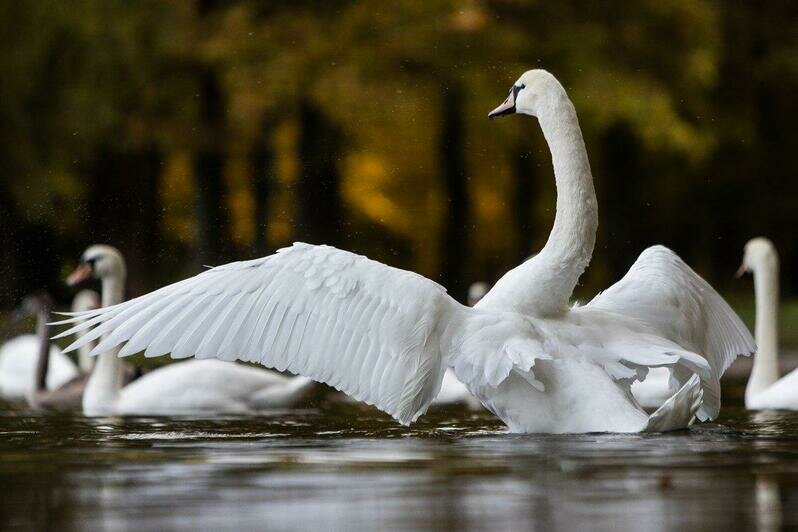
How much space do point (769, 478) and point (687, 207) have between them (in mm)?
31387

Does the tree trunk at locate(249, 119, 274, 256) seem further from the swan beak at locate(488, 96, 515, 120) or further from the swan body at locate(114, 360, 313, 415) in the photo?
the swan beak at locate(488, 96, 515, 120)

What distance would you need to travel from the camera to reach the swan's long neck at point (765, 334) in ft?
36.9

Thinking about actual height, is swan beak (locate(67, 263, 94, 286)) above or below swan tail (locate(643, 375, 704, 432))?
above

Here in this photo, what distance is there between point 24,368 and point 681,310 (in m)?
8.88

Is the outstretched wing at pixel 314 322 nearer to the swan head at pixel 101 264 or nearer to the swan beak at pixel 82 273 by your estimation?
the swan head at pixel 101 264

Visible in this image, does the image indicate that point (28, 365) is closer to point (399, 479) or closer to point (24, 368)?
point (24, 368)

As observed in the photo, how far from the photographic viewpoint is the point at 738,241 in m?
39.3

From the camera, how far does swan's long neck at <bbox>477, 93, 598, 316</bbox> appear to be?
7922mm

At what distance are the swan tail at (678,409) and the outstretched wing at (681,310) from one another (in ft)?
3.51

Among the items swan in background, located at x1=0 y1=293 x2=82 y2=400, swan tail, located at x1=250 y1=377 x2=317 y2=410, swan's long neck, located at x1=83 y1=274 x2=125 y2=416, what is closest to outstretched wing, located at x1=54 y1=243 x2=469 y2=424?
swan tail, located at x1=250 y1=377 x2=317 y2=410

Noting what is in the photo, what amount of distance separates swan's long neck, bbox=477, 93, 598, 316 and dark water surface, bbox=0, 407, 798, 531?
667 mm

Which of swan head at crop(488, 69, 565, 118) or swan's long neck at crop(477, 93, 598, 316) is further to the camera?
swan head at crop(488, 69, 565, 118)

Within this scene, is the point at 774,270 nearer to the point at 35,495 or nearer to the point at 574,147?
the point at 574,147

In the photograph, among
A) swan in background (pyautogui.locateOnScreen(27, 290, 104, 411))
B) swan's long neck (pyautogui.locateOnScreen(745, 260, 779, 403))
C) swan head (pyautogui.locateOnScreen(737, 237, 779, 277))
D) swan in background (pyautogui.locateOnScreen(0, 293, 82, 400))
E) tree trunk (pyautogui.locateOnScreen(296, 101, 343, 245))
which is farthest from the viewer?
tree trunk (pyautogui.locateOnScreen(296, 101, 343, 245))
